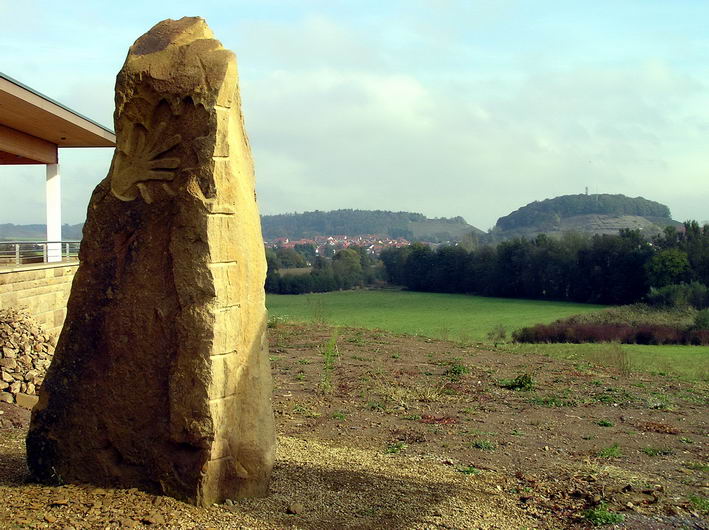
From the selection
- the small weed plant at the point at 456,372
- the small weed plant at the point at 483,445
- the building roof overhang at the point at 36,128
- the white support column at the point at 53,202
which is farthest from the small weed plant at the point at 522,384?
the white support column at the point at 53,202

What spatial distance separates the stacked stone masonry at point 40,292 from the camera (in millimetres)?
14797

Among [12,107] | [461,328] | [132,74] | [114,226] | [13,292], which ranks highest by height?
[12,107]

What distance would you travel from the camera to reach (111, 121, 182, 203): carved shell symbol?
6.47 m

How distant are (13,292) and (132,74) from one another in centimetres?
1016

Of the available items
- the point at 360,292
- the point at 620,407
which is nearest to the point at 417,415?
the point at 620,407

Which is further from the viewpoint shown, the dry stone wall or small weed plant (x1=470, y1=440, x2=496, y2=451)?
the dry stone wall

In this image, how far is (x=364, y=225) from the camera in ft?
516

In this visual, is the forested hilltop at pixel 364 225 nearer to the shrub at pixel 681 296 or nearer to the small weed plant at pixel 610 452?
the shrub at pixel 681 296

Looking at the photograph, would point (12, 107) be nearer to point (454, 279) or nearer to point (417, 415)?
point (417, 415)

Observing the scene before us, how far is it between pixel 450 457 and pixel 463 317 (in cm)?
3373

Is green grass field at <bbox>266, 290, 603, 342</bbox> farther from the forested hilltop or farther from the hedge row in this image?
the forested hilltop

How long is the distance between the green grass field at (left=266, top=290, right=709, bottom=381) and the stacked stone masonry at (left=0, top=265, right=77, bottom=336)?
9.73 metres

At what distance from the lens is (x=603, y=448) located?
9.81 metres

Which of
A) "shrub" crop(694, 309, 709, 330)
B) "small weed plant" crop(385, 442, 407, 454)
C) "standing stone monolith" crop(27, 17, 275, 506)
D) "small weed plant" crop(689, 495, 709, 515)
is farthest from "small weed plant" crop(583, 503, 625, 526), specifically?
"shrub" crop(694, 309, 709, 330)
